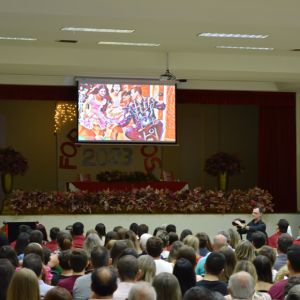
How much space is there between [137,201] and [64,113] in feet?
17.4

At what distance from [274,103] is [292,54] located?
2.92m

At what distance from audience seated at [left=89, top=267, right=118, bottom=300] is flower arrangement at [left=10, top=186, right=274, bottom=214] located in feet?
21.5

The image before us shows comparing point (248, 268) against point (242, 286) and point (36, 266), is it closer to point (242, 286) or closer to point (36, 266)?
point (242, 286)

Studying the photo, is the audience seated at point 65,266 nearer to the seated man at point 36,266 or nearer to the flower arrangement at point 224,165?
the seated man at point 36,266

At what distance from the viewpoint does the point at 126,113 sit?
10.0 m

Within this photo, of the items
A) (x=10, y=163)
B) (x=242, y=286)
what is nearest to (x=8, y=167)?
(x=10, y=163)

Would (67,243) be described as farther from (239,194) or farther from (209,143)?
(209,143)

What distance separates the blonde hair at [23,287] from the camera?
2.72m

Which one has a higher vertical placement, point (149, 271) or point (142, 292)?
point (142, 292)

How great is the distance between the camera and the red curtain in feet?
37.0

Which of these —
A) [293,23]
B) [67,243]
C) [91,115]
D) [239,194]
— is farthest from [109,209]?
[293,23]

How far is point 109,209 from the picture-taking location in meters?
9.50

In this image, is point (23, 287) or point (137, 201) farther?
point (137, 201)

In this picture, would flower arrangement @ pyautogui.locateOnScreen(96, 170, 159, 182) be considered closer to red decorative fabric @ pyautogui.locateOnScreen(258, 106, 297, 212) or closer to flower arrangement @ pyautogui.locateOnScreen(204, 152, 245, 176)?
flower arrangement @ pyautogui.locateOnScreen(204, 152, 245, 176)
